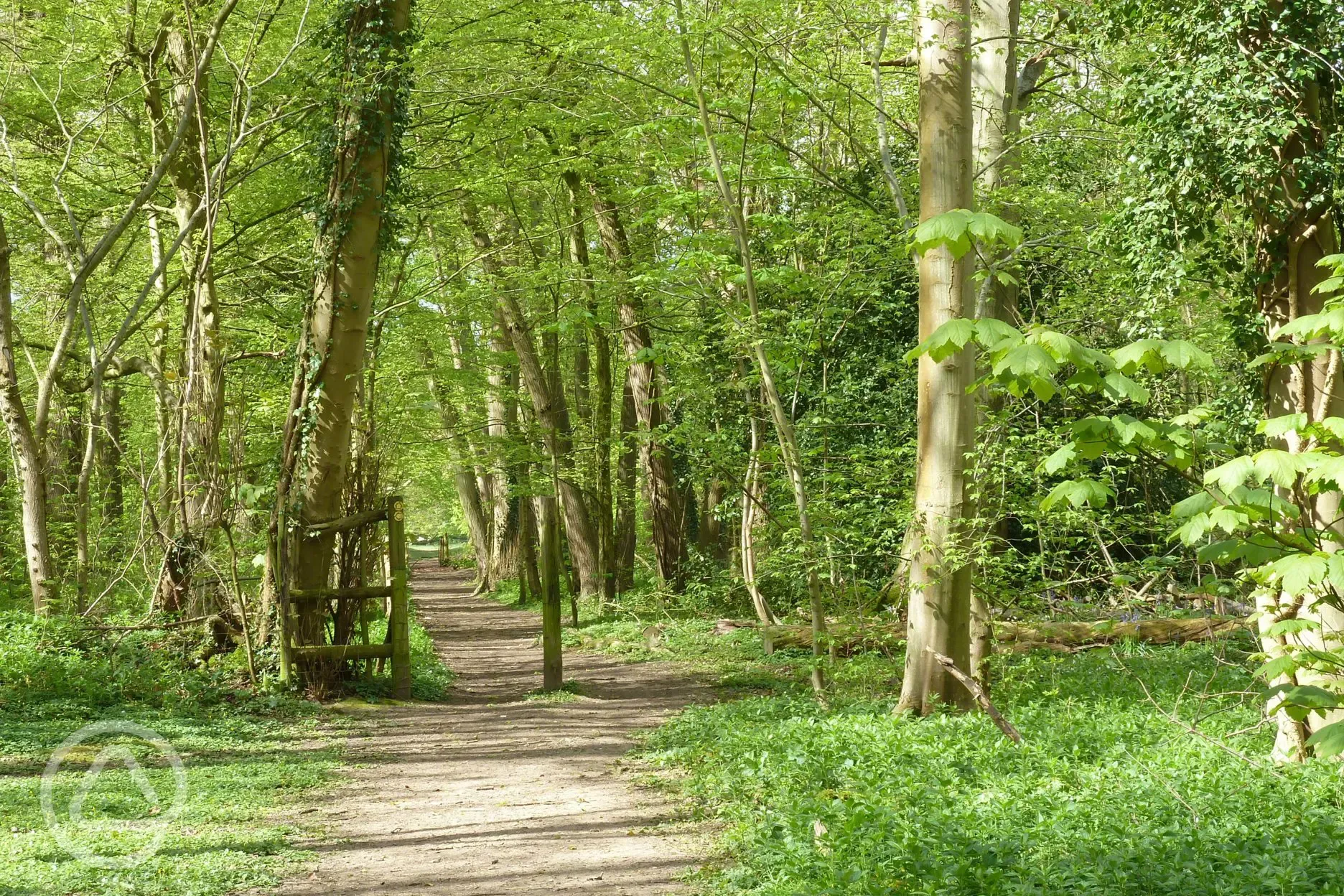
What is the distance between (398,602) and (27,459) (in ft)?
14.2

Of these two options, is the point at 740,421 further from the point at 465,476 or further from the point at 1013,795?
the point at 465,476

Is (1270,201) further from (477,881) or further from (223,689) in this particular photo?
(223,689)

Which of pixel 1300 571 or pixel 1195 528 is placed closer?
pixel 1300 571

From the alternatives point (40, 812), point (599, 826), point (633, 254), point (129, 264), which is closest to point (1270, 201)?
point (599, 826)

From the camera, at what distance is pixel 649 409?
1805 cm

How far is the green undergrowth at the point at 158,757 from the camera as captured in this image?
17.2ft

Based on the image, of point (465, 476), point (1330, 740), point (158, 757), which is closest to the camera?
point (1330, 740)

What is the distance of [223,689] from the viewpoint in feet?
35.0

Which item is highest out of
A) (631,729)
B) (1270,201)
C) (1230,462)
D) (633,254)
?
(633,254)

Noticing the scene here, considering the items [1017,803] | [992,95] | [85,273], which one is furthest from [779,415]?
[85,273]

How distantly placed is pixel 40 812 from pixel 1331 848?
6481 mm

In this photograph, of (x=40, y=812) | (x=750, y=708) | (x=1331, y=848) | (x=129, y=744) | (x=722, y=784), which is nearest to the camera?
(x=1331, y=848)

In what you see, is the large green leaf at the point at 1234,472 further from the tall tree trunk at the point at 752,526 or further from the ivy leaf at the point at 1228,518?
the tall tree trunk at the point at 752,526

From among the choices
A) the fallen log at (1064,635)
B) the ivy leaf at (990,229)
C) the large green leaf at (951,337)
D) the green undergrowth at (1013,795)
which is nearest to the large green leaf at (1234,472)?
the large green leaf at (951,337)
